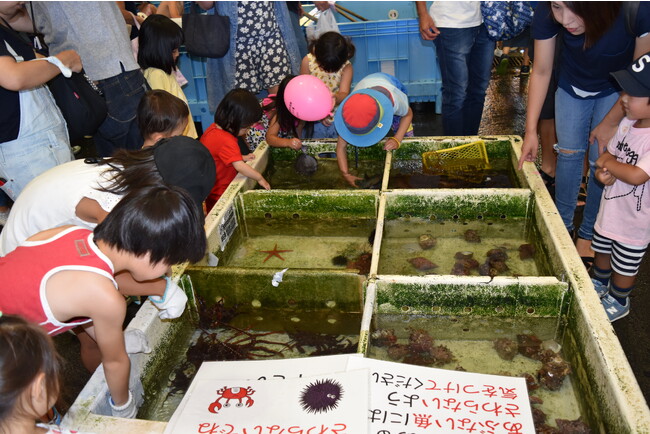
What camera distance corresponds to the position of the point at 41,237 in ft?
4.82

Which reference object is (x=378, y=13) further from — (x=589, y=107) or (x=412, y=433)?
(x=412, y=433)

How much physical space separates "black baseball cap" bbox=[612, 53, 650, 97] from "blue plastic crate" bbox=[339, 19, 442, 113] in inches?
111

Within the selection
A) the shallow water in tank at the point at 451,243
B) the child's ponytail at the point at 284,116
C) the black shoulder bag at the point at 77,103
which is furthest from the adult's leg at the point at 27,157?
the shallow water in tank at the point at 451,243

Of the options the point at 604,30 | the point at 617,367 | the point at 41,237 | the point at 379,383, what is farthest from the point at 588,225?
the point at 41,237

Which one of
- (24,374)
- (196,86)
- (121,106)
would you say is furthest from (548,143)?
(24,374)

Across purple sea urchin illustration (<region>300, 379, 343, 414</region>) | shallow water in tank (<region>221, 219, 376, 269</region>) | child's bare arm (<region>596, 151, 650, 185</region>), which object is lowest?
shallow water in tank (<region>221, 219, 376, 269</region>)

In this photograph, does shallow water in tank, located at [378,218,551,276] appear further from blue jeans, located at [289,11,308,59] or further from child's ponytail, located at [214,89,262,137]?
blue jeans, located at [289,11,308,59]

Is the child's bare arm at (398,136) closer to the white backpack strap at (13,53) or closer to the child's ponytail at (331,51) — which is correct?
the child's ponytail at (331,51)

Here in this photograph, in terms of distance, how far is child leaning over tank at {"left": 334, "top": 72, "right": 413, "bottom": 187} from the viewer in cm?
278

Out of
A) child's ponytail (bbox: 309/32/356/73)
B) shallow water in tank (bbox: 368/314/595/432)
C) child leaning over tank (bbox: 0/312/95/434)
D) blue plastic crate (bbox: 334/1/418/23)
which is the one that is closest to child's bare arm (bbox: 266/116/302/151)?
child's ponytail (bbox: 309/32/356/73)

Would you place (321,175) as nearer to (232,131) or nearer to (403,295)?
(232,131)

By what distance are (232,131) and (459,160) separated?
135cm

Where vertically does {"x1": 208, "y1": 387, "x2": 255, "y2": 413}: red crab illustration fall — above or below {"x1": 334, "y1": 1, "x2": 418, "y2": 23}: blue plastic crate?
below

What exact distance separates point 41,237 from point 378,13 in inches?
219
